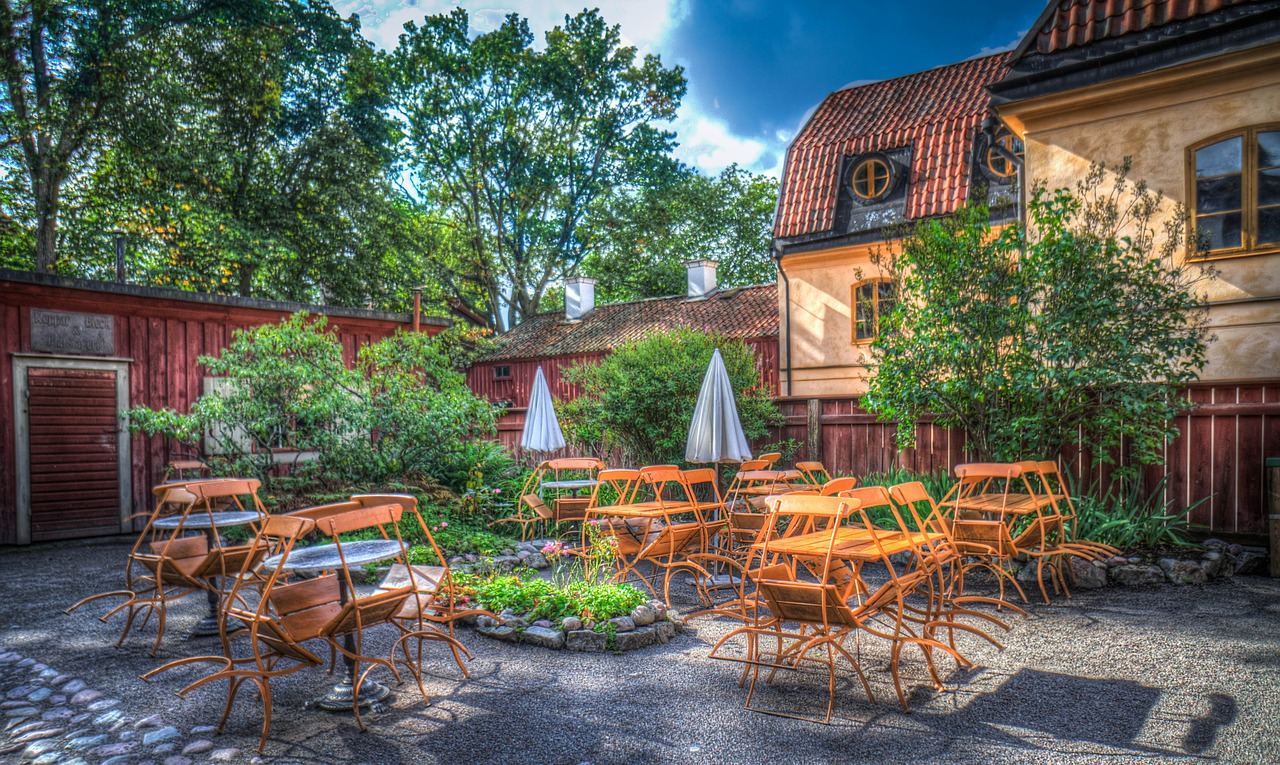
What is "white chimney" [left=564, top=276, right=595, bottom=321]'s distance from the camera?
81.7ft

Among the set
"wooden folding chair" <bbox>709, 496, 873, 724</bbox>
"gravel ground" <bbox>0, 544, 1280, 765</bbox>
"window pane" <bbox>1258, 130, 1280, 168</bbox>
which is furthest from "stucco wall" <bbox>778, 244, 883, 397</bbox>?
"wooden folding chair" <bbox>709, 496, 873, 724</bbox>

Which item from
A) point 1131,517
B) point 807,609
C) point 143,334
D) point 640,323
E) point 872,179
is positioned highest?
point 872,179

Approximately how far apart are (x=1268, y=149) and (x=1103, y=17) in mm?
2374

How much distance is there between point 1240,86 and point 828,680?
8450 millimetres

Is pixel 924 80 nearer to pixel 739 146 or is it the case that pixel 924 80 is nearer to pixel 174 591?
pixel 174 591

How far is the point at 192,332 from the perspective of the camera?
36.4ft

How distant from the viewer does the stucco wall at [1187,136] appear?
8102mm

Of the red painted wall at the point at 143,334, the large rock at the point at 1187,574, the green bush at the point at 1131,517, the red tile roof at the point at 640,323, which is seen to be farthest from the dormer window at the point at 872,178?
the red painted wall at the point at 143,334

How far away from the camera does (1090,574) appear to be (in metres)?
6.19

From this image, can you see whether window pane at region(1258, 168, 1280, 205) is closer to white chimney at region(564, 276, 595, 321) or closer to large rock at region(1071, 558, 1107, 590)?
large rock at region(1071, 558, 1107, 590)

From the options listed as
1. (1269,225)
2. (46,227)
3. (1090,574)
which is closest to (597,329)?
(46,227)

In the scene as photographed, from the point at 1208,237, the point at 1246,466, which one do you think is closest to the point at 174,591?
the point at 1246,466

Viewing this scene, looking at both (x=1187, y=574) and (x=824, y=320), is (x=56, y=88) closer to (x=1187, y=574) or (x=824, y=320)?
(x=824, y=320)

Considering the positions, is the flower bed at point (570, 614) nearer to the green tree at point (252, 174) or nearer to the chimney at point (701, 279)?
the green tree at point (252, 174)
